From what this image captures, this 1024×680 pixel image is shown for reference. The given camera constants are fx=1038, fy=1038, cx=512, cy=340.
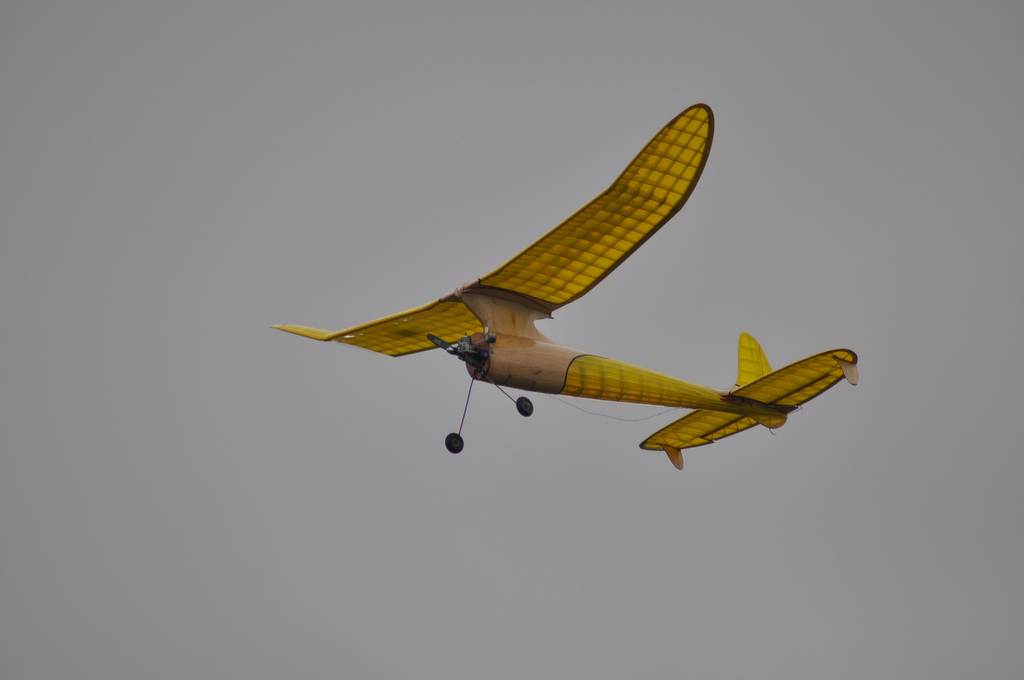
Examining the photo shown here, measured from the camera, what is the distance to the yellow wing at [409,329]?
2127cm

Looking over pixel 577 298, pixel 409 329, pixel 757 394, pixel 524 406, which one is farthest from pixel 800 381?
pixel 409 329

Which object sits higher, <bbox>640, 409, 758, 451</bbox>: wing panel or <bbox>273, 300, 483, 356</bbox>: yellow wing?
<bbox>273, 300, 483, 356</bbox>: yellow wing

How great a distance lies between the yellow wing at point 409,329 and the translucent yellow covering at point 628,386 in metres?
2.64

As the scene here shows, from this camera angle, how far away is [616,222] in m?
19.2

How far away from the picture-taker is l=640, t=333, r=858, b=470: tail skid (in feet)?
71.3

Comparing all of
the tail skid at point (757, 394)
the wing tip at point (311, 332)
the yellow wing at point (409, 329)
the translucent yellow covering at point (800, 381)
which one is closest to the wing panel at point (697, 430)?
the tail skid at point (757, 394)

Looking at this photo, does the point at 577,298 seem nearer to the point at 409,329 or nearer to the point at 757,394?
the point at 409,329

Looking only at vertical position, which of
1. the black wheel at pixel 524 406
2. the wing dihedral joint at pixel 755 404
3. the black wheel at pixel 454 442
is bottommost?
the black wheel at pixel 454 442

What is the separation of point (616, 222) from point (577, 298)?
7.66ft

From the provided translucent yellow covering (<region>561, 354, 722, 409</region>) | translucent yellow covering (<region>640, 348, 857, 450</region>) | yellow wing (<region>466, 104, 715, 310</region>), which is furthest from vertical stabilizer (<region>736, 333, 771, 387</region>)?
yellow wing (<region>466, 104, 715, 310</region>)

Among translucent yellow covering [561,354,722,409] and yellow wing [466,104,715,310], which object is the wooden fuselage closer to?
translucent yellow covering [561,354,722,409]

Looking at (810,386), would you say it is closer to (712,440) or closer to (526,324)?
(712,440)

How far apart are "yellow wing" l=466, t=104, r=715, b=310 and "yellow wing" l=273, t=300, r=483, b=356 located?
158 cm

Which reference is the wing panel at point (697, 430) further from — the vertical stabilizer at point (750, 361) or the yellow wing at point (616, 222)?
the yellow wing at point (616, 222)
